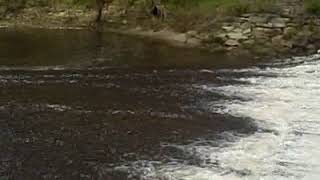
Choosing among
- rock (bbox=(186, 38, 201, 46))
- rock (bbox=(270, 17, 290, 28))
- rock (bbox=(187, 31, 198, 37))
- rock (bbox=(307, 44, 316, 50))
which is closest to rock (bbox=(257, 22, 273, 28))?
rock (bbox=(270, 17, 290, 28))

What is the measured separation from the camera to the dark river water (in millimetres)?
18047

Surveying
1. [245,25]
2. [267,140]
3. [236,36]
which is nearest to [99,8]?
[245,25]

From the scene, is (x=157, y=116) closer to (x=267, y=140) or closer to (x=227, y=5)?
(x=267, y=140)

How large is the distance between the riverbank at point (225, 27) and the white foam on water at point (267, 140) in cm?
1037

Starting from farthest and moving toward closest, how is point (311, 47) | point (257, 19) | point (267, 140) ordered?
point (257, 19)
point (311, 47)
point (267, 140)

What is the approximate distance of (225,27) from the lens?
44938mm

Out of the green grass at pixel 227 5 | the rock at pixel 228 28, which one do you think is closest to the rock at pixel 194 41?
the rock at pixel 228 28

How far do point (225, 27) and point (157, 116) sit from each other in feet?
72.3

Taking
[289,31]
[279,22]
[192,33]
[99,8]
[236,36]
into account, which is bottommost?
[192,33]

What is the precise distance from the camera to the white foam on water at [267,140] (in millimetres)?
17516

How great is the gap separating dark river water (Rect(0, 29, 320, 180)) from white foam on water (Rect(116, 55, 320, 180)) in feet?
0.10

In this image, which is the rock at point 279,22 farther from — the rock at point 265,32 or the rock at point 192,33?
the rock at point 192,33

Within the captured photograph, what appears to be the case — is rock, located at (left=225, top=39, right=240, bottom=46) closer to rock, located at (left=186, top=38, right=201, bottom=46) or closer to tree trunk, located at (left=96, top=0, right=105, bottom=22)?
rock, located at (left=186, top=38, right=201, bottom=46)

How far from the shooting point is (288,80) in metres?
30.9
